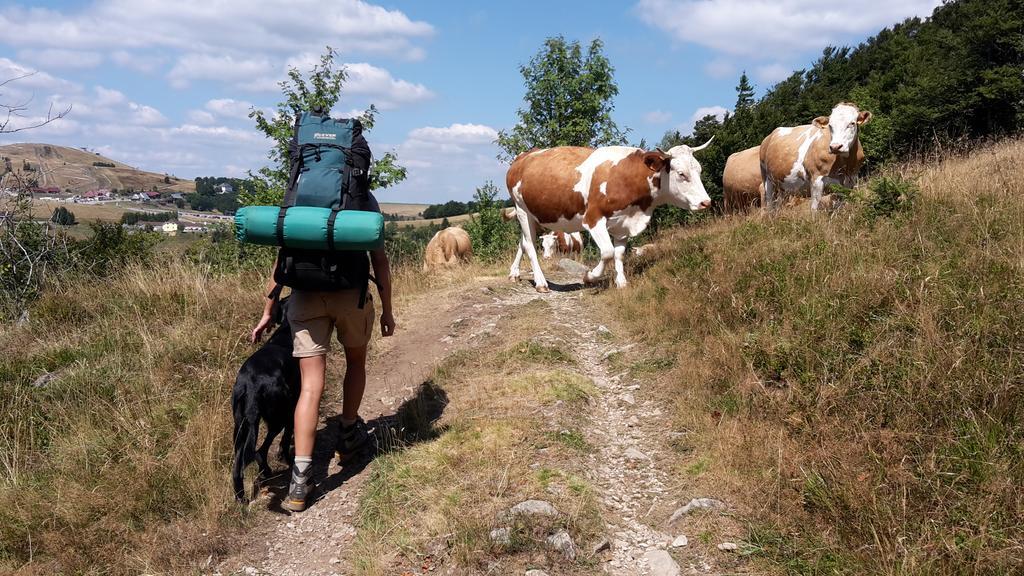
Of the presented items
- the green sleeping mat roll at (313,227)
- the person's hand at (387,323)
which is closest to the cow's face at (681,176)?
the person's hand at (387,323)

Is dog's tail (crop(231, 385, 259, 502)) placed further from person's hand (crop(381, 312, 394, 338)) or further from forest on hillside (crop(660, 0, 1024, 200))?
forest on hillside (crop(660, 0, 1024, 200))

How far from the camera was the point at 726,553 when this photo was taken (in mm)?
3271

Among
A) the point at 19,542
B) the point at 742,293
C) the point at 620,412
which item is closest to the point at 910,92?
the point at 742,293

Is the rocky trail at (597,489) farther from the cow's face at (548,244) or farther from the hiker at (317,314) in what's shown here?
the cow's face at (548,244)

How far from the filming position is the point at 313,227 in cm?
368

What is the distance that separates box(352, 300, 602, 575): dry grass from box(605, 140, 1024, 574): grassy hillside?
0.90 meters

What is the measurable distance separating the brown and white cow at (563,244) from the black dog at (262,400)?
13289mm

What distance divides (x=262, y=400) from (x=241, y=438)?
0.29m

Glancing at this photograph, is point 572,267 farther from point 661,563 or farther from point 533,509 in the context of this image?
point 661,563

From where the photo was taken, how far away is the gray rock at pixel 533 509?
3566mm

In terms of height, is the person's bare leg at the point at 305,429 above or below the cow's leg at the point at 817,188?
below

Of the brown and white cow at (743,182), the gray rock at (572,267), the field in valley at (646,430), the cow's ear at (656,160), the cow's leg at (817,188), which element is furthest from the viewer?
the brown and white cow at (743,182)

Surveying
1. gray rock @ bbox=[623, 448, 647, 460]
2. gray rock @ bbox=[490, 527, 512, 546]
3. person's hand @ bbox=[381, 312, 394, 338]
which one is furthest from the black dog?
gray rock @ bbox=[623, 448, 647, 460]

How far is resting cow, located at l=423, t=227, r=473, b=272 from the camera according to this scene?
17391mm
